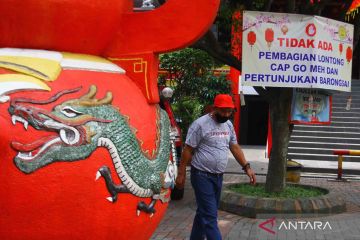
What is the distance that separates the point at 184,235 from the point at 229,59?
3020 millimetres

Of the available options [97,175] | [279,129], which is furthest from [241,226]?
[97,175]

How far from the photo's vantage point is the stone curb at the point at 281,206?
728 centimetres

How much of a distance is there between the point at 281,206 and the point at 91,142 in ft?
16.5

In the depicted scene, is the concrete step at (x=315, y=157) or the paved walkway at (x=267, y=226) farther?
the concrete step at (x=315, y=157)

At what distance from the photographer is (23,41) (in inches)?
115

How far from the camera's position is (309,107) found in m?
8.35

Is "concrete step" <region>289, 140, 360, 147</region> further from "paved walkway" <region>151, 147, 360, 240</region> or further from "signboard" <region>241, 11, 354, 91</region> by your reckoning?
"signboard" <region>241, 11, 354, 91</region>

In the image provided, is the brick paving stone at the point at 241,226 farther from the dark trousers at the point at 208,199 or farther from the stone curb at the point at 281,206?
the dark trousers at the point at 208,199

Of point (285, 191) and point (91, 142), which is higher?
point (91, 142)

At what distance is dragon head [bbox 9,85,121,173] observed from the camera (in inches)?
104

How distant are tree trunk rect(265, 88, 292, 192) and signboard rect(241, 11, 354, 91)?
Result: 2.98 feet

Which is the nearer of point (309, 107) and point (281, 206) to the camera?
point (281, 206)

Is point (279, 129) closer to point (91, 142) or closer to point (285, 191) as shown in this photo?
point (285, 191)

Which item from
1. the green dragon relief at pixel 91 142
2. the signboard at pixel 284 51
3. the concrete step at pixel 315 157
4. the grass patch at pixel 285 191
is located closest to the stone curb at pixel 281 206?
the grass patch at pixel 285 191
